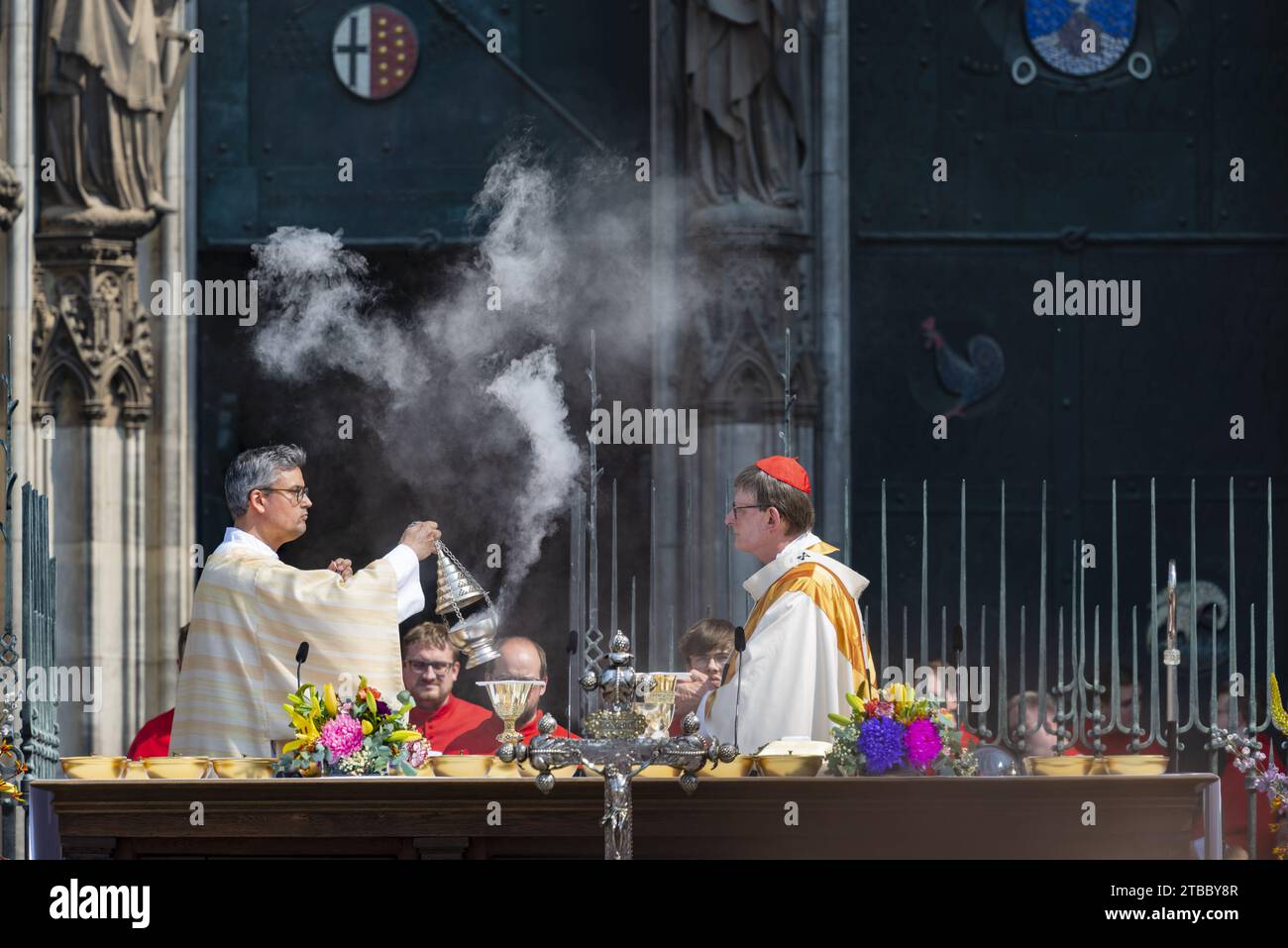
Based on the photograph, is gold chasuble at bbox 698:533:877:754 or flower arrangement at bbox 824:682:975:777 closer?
flower arrangement at bbox 824:682:975:777

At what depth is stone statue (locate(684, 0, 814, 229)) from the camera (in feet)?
46.8

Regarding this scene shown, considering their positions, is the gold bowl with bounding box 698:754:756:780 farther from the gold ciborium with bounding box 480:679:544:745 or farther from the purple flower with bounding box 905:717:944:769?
the gold ciborium with bounding box 480:679:544:745

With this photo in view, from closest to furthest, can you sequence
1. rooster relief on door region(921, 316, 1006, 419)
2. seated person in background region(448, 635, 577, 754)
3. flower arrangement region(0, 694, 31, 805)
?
flower arrangement region(0, 694, 31, 805)
seated person in background region(448, 635, 577, 754)
rooster relief on door region(921, 316, 1006, 419)

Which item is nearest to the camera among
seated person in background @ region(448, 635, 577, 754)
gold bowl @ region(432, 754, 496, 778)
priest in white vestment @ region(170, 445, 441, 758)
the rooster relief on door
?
gold bowl @ region(432, 754, 496, 778)

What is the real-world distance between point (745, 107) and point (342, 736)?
261 inches

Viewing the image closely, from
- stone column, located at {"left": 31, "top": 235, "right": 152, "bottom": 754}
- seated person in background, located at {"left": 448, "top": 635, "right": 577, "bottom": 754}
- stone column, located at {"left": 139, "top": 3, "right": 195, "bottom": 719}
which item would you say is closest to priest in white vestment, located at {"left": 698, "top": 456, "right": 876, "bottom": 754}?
seated person in background, located at {"left": 448, "top": 635, "right": 577, "bottom": 754}

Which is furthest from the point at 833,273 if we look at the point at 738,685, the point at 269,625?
the point at 738,685

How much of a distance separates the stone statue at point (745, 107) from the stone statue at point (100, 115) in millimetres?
2783

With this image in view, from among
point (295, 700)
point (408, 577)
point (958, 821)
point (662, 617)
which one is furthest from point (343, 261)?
point (958, 821)

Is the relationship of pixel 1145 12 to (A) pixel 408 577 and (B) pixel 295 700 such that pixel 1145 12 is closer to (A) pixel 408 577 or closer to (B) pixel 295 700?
(A) pixel 408 577

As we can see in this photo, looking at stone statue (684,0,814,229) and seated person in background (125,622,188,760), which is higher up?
stone statue (684,0,814,229)

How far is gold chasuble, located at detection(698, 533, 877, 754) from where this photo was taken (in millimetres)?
9289

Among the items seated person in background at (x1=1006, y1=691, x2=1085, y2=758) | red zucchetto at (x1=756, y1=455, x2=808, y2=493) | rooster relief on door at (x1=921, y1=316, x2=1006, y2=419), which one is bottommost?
seated person in background at (x1=1006, y1=691, x2=1085, y2=758)

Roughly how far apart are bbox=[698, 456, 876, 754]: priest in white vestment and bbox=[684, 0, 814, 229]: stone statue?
4819 mm
